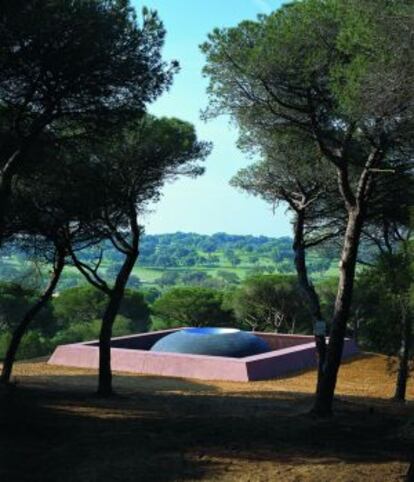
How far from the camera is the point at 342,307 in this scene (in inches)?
431

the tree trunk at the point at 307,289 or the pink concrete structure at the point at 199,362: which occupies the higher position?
the tree trunk at the point at 307,289

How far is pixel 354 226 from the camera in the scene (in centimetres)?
1086

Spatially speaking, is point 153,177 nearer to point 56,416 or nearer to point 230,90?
point 230,90

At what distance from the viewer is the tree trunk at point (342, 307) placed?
10.9m

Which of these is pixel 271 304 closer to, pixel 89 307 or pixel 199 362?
pixel 89 307

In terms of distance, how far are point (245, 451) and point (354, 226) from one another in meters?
4.55

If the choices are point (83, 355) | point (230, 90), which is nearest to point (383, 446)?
point (230, 90)

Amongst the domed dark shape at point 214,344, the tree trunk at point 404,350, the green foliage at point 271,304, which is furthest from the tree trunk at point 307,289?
the green foliage at point 271,304

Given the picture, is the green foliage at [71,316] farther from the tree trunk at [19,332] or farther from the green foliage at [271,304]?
the tree trunk at [19,332]

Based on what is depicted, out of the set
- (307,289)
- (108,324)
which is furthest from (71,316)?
(307,289)

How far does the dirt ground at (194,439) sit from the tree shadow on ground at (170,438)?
1cm

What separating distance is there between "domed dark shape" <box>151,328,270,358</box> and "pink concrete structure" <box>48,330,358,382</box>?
1166mm

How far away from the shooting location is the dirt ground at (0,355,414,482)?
6.88m

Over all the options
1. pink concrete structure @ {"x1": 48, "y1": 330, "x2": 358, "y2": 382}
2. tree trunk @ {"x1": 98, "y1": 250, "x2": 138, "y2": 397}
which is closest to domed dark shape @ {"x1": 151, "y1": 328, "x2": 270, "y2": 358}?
pink concrete structure @ {"x1": 48, "y1": 330, "x2": 358, "y2": 382}
